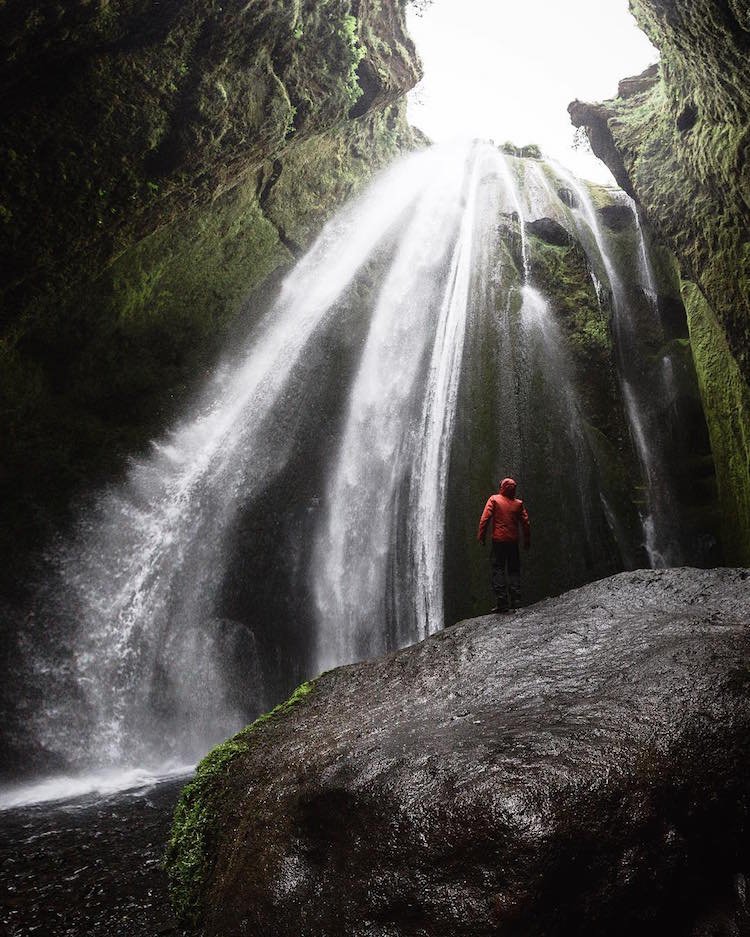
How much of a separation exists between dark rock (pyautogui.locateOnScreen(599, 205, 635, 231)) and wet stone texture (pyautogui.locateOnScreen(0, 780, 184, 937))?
16.2 meters

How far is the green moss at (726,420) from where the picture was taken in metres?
10.3

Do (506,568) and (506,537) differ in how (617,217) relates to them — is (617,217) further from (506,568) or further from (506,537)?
(506,568)

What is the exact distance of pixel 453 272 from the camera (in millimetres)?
14773

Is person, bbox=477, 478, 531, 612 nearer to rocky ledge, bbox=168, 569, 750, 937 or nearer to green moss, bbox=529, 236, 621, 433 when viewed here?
rocky ledge, bbox=168, 569, 750, 937

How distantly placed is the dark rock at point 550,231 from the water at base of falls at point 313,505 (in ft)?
1.53

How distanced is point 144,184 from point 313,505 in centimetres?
612

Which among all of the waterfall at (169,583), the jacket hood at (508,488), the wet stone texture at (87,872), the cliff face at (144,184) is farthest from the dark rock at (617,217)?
the wet stone texture at (87,872)

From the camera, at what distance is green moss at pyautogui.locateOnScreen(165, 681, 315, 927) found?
12.6ft

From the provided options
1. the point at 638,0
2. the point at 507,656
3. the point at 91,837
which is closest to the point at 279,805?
the point at 507,656

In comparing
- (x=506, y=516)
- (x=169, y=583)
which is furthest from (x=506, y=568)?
(x=169, y=583)

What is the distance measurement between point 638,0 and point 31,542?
11.7 m

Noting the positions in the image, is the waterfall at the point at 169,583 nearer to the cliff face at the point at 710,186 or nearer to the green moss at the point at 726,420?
the cliff face at the point at 710,186

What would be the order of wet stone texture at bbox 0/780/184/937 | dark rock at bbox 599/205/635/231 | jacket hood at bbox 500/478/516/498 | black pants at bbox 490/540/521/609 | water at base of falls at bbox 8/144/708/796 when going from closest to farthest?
wet stone texture at bbox 0/780/184/937, black pants at bbox 490/540/521/609, jacket hood at bbox 500/478/516/498, water at base of falls at bbox 8/144/708/796, dark rock at bbox 599/205/635/231

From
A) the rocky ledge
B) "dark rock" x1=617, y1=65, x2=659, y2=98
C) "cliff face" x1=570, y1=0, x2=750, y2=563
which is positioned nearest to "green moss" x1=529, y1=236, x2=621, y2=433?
"cliff face" x1=570, y1=0, x2=750, y2=563
